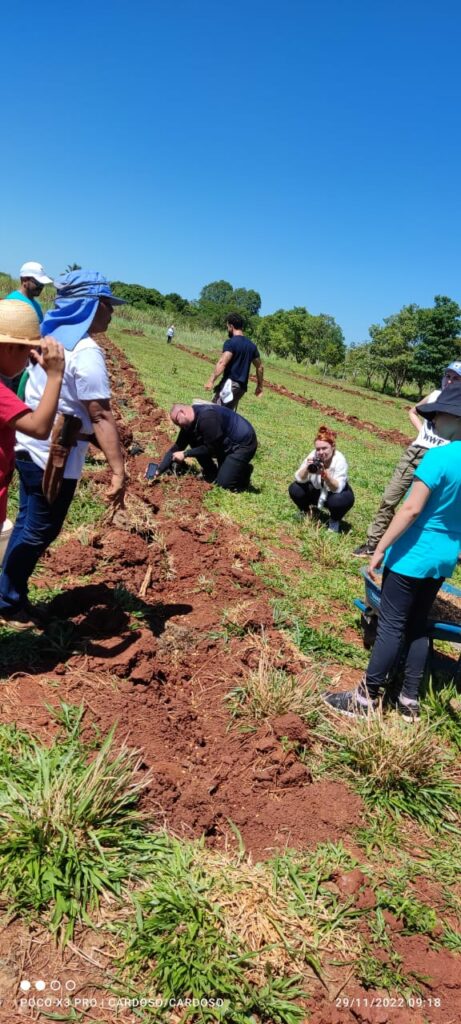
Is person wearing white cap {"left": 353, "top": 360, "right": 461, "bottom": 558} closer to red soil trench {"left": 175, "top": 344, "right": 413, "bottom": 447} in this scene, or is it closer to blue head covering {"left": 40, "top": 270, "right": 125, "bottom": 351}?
blue head covering {"left": 40, "top": 270, "right": 125, "bottom": 351}

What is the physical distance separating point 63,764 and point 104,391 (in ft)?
5.59

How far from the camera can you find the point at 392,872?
7.68ft

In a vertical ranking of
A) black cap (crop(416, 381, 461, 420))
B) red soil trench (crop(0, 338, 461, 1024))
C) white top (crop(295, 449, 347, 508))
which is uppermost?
black cap (crop(416, 381, 461, 420))

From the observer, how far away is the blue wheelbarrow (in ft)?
10.8

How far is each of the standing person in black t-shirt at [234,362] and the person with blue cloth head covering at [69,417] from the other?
4.52 meters

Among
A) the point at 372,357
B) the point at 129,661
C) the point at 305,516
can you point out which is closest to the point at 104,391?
the point at 129,661

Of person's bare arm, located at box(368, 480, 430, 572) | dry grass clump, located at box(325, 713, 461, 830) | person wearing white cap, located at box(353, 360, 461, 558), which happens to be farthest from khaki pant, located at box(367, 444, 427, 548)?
dry grass clump, located at box(325, 713, 461, 830)

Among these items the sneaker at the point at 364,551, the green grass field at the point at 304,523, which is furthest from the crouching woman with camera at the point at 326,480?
the sneaker at the point at 364,551

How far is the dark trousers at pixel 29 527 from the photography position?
312 cm

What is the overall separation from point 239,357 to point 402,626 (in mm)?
5314

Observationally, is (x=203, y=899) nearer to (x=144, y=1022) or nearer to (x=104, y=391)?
(x=144, y=1022)

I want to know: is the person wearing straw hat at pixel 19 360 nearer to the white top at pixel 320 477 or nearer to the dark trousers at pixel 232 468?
the white top at pixel 320 477

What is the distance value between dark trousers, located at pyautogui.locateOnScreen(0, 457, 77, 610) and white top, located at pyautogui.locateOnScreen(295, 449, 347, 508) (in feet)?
10.9

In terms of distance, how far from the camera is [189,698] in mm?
3283
